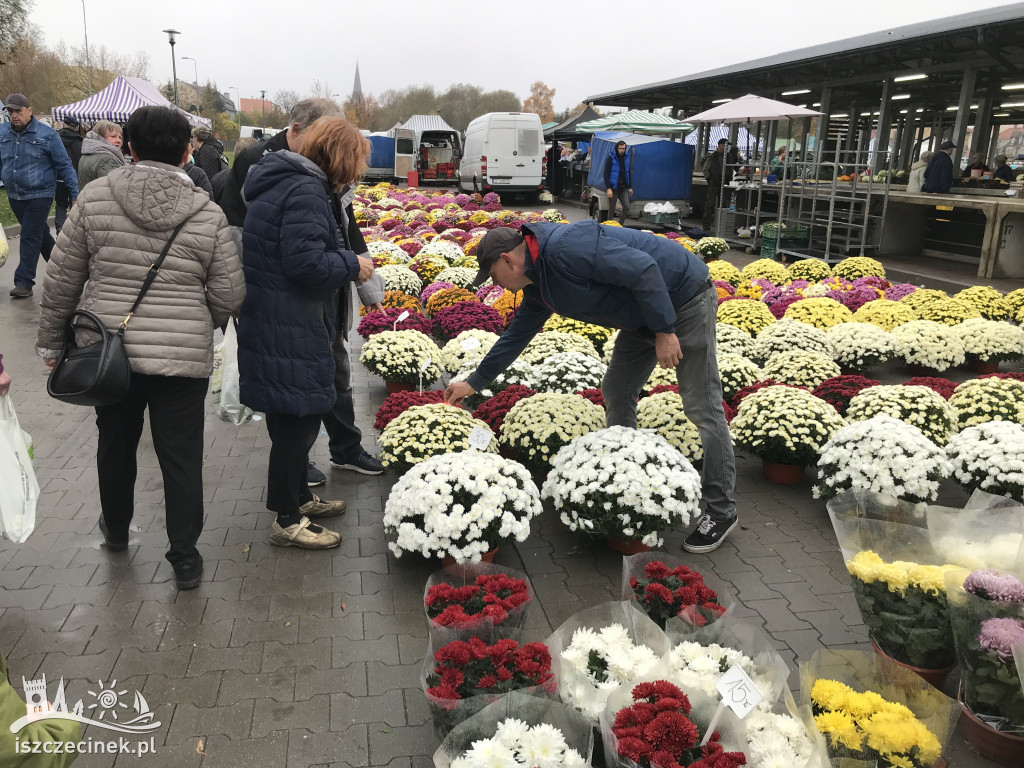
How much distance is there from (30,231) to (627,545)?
8.67 m

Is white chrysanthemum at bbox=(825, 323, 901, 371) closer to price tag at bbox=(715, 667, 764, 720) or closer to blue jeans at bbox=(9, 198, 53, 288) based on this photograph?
price tag at bbox=(715, 667, 764, 720)

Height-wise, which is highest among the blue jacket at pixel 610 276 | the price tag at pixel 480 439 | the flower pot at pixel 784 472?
the blue jacket at pixel 610 276

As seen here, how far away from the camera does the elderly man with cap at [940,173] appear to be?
42.5ft

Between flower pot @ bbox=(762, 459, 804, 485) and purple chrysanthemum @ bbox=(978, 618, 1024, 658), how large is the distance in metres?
2.26

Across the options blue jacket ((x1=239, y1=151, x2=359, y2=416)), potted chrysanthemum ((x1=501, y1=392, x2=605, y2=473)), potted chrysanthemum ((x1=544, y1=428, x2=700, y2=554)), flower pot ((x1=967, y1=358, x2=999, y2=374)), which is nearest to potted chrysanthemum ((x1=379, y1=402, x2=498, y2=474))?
potted chrysanthemum ((x1=501, y1=392, x2=605, y2=473))

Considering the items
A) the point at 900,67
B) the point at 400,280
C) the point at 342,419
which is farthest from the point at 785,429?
the point at 900,67

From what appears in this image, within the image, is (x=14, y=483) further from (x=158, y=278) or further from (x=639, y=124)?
(x=639, y=124)

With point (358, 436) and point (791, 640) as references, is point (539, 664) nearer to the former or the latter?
point (791, 640)

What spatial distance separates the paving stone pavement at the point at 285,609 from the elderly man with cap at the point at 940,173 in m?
10.8

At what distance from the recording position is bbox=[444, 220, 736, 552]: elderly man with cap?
130 inches

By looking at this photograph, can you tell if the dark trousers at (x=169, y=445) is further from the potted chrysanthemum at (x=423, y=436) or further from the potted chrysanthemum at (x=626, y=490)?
the potted chrysanthemum at (x=626, y=490)

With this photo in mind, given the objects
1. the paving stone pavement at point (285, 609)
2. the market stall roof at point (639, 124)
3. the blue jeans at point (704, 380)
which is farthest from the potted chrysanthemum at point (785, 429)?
the market stall roof at point (639, 124)

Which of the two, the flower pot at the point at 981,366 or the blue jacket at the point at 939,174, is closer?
the flower pot at the point at 981,366

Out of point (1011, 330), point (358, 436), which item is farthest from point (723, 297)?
point (358, 436)
